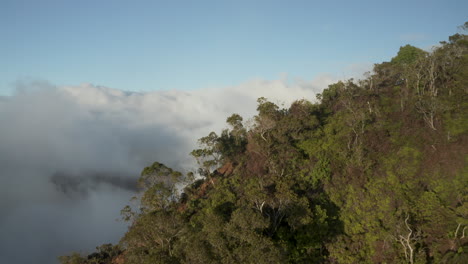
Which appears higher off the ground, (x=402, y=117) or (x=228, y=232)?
(x=402, y=117)

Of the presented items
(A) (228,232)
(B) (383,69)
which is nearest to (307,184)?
(A) (228,232)

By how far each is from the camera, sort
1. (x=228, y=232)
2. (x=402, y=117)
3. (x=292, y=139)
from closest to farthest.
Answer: (x=228, y=232), (x=402, y=117), (x=292, y=139)

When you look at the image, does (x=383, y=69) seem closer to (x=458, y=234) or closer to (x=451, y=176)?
(x=451, y=176)

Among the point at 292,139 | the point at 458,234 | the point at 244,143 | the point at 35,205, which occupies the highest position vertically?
the point at 35,205

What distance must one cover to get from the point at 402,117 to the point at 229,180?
2891 centimetres

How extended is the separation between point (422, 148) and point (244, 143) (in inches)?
1148

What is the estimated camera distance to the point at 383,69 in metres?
61.1

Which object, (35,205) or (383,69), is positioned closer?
(383,69)

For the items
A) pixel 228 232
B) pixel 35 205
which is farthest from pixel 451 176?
pixel 35 205

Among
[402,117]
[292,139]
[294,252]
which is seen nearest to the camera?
[294,252]

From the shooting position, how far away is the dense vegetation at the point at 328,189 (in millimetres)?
24578

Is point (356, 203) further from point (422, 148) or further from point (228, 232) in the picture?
point (228, 232)

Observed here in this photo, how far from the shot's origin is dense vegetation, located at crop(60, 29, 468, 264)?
24578mm

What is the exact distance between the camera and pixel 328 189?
34062mm
